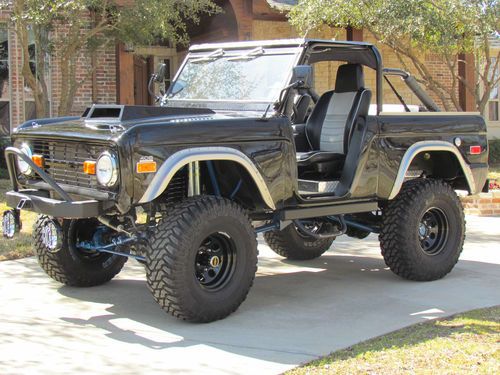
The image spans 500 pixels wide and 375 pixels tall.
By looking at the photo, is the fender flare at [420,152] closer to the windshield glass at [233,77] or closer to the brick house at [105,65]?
the windshield glass at [233,77]

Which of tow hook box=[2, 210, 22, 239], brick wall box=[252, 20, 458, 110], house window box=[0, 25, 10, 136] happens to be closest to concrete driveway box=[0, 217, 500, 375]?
tow hook box=[2, 210, 22, 239]

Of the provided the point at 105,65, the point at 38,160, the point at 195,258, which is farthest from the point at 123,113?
the point at 105,65

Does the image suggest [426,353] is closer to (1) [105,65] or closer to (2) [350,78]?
(2) [350,78]

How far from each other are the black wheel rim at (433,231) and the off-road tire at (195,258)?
198 cm

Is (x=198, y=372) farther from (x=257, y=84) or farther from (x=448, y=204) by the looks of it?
(x=448, y=204)

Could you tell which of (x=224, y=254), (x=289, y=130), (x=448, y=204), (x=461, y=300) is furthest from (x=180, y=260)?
(x=448, y=204)

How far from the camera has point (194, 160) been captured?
5008 mm

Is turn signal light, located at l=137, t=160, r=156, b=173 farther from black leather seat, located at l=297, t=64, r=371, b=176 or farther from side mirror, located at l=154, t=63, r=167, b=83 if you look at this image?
side mirror, located at l=154, t=63, r=167, b=83

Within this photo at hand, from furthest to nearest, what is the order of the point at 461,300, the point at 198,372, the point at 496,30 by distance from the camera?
the point at 496,30 → the point at 461,300 → the point at 198,372

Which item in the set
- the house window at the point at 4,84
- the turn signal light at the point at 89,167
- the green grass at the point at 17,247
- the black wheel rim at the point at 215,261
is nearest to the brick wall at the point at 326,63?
the house window at the point at 4,84

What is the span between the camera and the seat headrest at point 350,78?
6699 mm

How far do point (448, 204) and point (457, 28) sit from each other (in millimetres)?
7158

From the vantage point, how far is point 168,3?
11406 millimetres

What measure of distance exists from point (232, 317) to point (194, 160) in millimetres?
1186
